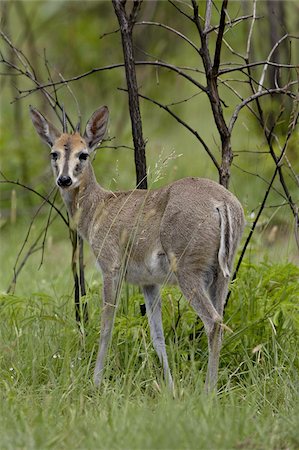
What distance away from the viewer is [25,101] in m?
15.6

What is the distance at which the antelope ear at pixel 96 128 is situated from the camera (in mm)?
6098

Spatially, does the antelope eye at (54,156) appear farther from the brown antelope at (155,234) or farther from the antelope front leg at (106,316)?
the antelope front leg at (106,316)

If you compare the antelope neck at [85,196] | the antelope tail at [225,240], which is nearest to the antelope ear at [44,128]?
the antelope neck at [85,196]

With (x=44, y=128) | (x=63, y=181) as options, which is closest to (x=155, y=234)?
(x=63, y=181)

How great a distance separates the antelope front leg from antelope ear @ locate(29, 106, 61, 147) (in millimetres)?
1014

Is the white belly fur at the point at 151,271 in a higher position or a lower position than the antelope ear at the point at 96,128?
lower

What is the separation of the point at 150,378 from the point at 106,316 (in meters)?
0.49

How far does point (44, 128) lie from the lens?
6.12m

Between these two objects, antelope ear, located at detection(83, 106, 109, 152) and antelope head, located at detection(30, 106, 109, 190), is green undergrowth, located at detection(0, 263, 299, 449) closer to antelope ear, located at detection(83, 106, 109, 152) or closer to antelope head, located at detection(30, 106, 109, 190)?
antelope head, located at detection(30, 106, 109, 190)

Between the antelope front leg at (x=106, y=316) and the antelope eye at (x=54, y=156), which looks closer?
the antelope front leg at (x=106, y=316)

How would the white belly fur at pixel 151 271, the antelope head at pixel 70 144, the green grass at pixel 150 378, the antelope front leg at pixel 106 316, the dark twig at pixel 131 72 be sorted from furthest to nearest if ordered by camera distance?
the dark twig at pixel 131 72, the antelope head at pixel 70 144, the white belly fur at pixel 151 271, the antelope front leg at pixel 106 316, the green grass at pixel 150 378

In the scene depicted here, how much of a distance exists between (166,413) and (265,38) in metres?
9.17

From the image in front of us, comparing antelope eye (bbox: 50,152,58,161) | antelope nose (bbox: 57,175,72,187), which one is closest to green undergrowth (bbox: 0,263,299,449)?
antelope nose (bbox: 57,175,72,187)

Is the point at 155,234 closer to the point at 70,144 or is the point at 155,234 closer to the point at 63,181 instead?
the point at 63,181
